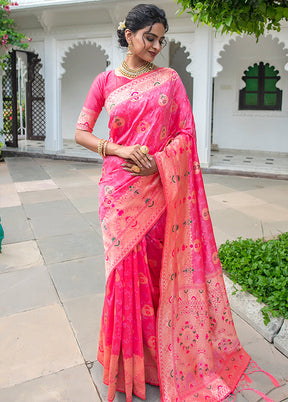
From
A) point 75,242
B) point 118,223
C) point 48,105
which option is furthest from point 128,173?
point 48,105

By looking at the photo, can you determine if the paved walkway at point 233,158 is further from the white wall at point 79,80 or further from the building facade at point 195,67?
the white wall at point 79,80

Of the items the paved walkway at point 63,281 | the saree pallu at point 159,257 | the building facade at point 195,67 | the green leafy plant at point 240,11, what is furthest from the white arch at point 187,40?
the saree pallu at point 159,257

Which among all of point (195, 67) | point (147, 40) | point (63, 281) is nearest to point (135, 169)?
point (147, 40)

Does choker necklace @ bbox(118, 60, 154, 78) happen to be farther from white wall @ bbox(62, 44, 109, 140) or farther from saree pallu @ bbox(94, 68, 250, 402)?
white wall @ bbox(62, 44, 109, 140)

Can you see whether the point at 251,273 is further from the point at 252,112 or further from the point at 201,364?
the point at 252,112

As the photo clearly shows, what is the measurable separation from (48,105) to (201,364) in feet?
29.2

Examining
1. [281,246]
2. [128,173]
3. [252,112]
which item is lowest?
[281,246]

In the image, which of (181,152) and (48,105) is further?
(48,105)

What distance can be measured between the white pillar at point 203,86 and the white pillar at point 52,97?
3.51 metres

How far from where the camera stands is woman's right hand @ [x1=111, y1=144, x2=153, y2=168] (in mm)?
1729

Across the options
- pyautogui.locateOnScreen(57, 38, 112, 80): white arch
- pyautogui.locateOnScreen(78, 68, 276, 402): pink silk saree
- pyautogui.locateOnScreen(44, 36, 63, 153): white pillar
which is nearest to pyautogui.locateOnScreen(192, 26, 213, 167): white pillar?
pyautogui.locateOnScreen(57, 38, 112, 80): white arch

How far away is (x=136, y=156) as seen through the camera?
173 cm

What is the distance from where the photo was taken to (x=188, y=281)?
1951mm

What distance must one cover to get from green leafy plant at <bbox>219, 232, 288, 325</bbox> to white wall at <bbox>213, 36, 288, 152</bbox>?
7.40 metres
